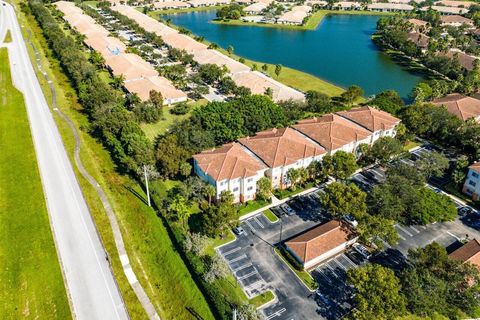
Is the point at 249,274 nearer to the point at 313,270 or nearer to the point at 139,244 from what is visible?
the point at 313,270

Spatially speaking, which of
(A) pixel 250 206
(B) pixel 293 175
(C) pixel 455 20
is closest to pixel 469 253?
(B) pixel 293 175

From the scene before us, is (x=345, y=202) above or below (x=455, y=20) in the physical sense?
below

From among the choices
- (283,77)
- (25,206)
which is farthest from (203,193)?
(283,77)

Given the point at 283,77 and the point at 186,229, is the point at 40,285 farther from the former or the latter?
the point at 283,77

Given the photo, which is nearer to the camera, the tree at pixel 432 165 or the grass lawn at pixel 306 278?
the grass lawn at pixel 306 278

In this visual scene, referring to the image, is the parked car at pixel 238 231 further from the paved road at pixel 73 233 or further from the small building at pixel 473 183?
the small building at pixel 473 183

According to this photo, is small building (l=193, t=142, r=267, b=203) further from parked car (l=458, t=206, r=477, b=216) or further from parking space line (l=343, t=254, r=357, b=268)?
parked car (l=458, t=206, r=477, b=216)

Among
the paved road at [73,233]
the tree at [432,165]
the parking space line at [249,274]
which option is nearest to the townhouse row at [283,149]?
the tree at [432,165]
